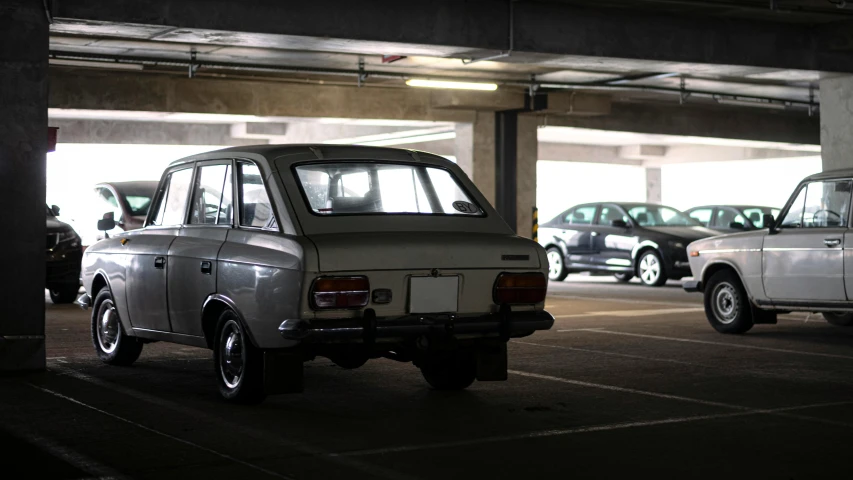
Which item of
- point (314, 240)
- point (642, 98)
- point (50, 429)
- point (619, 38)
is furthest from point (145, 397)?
point (642, 98)

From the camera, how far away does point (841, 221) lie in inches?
442

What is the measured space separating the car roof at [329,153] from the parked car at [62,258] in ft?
28.6

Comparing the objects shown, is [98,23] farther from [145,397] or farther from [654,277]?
[654,277]

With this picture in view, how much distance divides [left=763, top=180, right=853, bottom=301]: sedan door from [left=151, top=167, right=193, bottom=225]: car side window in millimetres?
6148

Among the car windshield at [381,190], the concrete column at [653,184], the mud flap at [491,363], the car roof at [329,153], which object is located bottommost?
the mud flap at [491,363]

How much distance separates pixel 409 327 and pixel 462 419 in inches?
24.5

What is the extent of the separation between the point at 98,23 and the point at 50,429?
6190 mm

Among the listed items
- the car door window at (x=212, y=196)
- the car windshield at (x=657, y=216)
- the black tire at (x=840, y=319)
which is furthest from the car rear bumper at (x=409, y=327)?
the car windshield at (x=657, y=216)

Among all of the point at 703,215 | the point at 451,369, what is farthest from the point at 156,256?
the point at 703,215

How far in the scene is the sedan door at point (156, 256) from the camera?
326 inches

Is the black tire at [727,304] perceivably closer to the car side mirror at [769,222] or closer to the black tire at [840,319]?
the car side mirror at [769,222]

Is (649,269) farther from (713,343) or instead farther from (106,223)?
(106,223)

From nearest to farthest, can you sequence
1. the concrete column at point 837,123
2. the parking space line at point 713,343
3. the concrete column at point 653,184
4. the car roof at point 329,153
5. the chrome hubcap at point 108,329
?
the car roof at point 329,153 < the chrome hubcap at point 108,329 < the parking space line at point 713,343 < the concrete column at point 837,123 < the concrete column at point 653,184

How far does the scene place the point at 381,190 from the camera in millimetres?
7719
